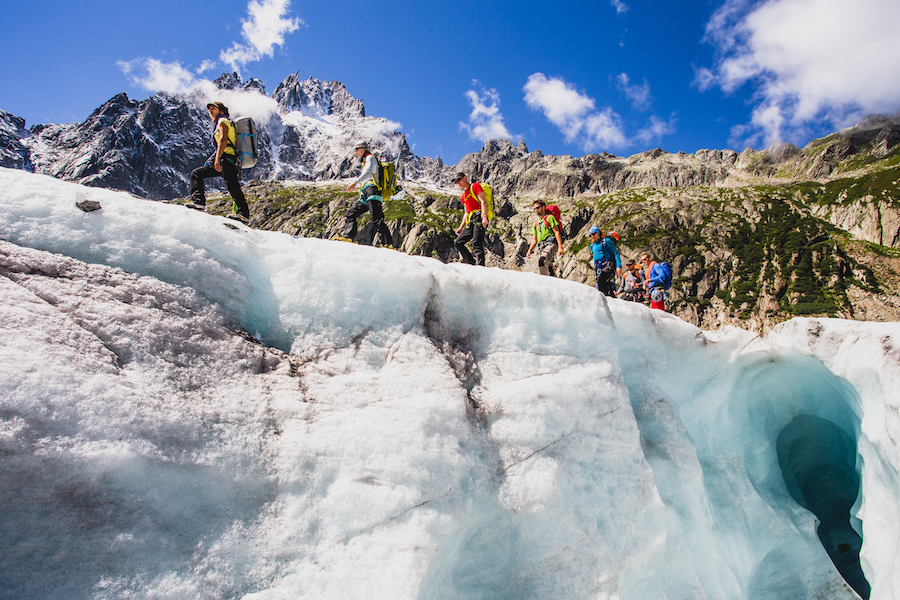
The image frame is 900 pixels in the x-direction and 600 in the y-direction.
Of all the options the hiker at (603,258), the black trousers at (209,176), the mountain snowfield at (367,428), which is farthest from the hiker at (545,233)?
the black trousers at (209,176)

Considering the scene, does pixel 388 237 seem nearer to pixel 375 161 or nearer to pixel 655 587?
pixel 375 161

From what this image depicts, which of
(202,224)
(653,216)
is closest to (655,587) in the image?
(202,224)

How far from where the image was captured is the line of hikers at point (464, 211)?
937 centimetres

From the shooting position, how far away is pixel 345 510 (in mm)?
4055

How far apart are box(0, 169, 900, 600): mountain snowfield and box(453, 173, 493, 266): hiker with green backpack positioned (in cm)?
579

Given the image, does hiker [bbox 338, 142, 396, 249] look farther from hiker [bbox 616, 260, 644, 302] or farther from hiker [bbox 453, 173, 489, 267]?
hiker [bbox 616, 260, 644, 302]

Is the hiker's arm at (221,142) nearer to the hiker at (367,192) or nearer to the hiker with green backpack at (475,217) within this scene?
the hiker at (367,192)

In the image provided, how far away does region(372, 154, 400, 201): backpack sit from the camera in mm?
11203

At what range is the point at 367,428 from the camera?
4504 millimetres

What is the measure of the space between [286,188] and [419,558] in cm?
21296

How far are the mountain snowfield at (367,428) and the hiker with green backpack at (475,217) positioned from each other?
579 centimetres

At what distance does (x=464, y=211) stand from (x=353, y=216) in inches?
152

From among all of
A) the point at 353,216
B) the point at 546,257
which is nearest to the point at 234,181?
the point at 353,216

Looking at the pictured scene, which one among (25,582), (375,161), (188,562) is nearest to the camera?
(25,582)
